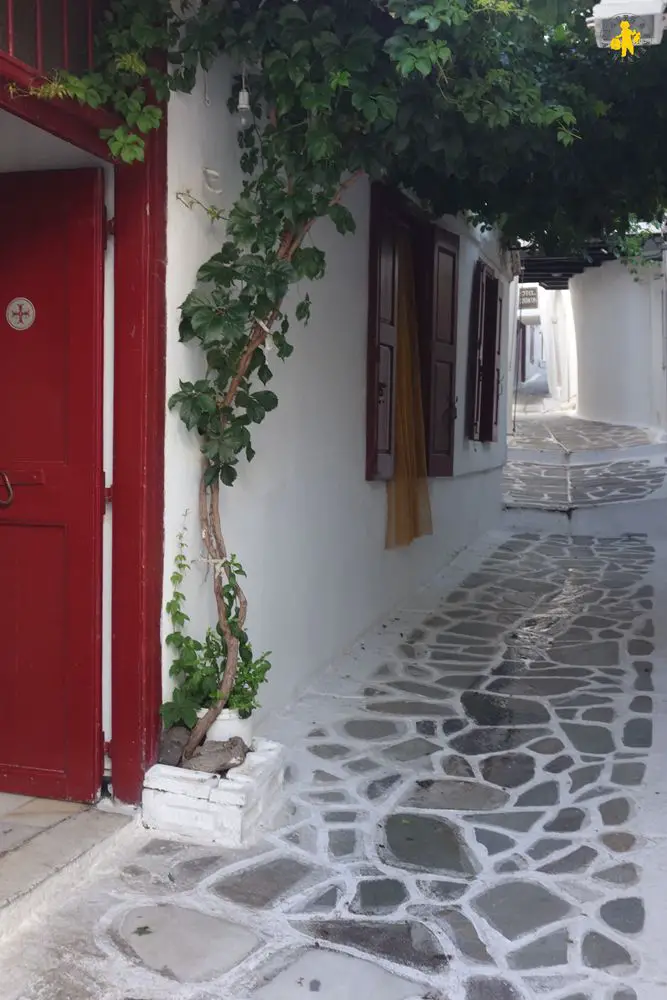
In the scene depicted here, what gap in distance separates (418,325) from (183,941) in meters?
5.13

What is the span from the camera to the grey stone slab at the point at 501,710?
4598mm

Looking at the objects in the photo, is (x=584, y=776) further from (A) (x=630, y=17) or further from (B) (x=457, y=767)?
(A) (x=630, y=17)

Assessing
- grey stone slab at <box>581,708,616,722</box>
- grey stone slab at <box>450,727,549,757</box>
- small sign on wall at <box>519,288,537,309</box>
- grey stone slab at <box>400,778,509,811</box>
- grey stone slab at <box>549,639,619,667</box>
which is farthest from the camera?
small sign on wall at <box>519,288,537,309</box>

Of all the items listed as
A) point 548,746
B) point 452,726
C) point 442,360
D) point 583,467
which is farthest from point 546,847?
point 583,467

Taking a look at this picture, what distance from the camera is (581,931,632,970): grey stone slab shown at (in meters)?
2.57

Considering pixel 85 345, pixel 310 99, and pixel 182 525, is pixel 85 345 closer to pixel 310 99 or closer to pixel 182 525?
pixel 182 525

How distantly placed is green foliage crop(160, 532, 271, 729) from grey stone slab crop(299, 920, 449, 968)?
3.09ft

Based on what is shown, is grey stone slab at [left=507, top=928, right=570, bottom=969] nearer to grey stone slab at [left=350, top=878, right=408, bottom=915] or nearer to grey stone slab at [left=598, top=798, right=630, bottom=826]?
grey stone slab at [left=350, top=878, right=408, bottom=915]

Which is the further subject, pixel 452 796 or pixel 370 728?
pixel 370 728

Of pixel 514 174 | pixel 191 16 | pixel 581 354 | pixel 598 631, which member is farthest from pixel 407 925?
pixel 581 354

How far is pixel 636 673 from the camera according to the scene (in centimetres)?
535

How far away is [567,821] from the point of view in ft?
11.4

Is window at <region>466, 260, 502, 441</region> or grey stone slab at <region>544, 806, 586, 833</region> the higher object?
window at <region>466, 260, 502, 441</region>

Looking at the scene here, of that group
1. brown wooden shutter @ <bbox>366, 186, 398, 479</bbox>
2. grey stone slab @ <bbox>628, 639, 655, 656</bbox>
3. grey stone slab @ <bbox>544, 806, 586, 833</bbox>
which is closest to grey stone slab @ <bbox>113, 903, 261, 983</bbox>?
grey stone slab @ <bbox>544, 806, 586, 833</bbox>
